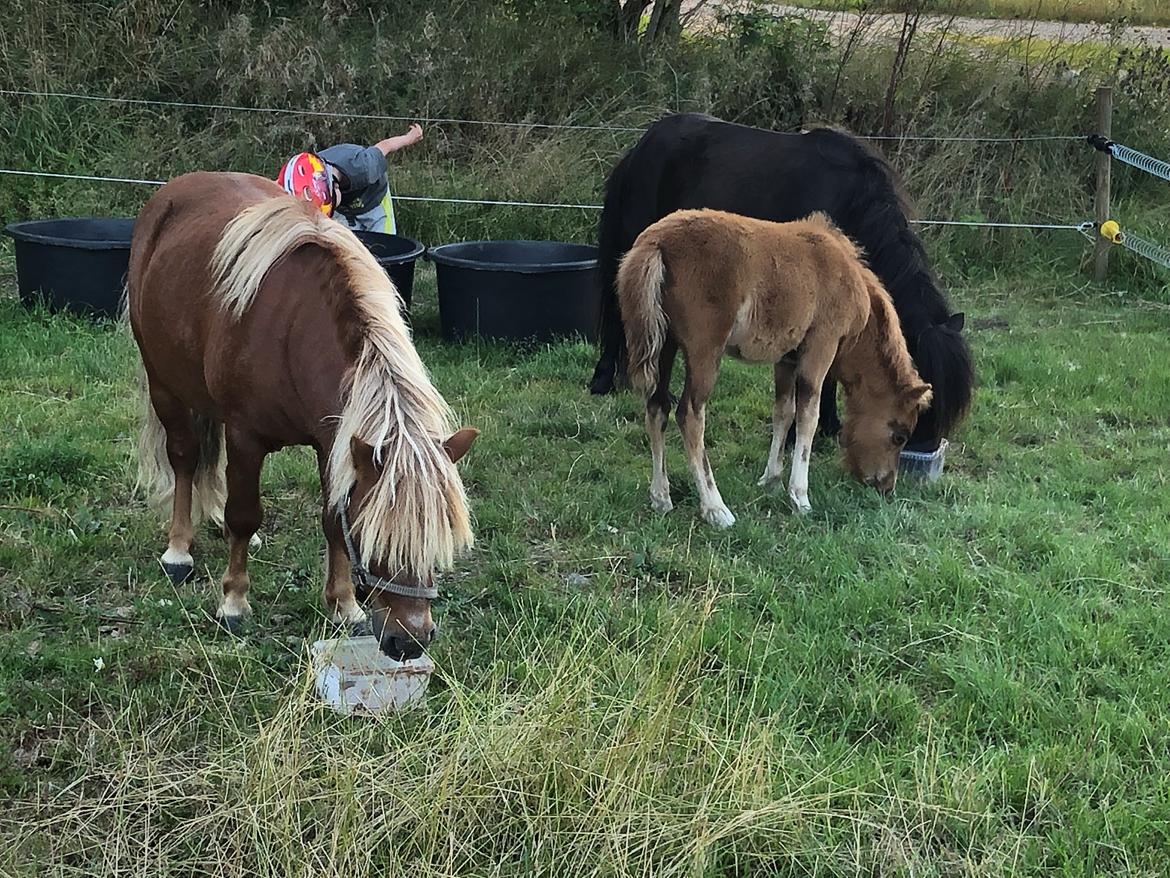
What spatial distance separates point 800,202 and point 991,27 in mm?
7140

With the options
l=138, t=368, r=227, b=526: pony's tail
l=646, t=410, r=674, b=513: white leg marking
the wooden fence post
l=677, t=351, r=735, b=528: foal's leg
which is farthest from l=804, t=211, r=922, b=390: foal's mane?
the wooden fence post

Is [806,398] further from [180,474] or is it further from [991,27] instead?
[991,27]

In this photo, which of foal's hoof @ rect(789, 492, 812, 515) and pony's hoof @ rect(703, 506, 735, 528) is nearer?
pony's hoof @ rect(703, 506, 735, 528)

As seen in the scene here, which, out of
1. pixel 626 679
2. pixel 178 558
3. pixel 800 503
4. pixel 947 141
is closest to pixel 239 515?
pixel 178 558

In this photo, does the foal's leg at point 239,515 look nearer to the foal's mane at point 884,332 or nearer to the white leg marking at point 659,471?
the white leg marking at point 659,471

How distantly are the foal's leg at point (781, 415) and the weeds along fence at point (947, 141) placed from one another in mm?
4301

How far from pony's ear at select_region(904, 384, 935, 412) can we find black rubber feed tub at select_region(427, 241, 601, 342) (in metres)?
2.41

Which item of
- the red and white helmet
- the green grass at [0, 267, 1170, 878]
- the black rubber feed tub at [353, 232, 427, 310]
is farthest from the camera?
the black rubber feed tub at [353, 232, 427, 310]

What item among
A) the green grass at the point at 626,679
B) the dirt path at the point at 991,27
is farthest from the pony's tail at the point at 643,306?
the dirt path at the point at 991,27

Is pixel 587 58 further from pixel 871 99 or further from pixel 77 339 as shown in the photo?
pixel 77 339

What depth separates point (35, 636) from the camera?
10.9 feet

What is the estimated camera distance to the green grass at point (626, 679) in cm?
243

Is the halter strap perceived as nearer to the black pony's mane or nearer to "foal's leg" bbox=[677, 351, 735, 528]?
"foal's leg" bbox=[677, 351, 735, 528]

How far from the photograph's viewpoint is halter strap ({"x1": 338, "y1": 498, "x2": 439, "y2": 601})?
2607mm
